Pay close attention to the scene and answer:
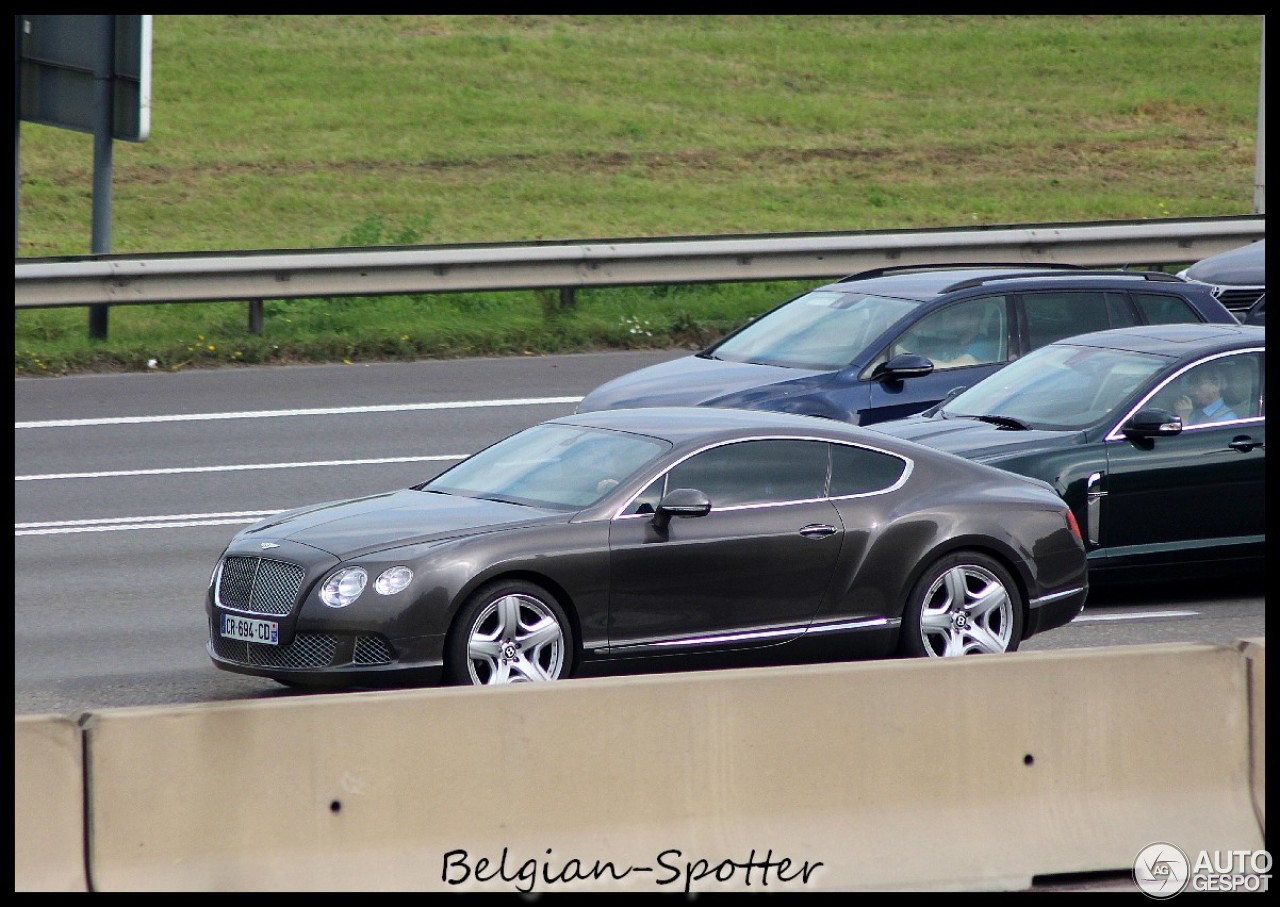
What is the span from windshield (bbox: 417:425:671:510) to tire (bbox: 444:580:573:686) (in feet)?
1.87

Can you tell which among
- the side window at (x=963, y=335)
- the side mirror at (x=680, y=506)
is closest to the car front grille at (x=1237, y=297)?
the side window at (x=963, y=335)

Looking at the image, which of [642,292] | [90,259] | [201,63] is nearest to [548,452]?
[90,259]

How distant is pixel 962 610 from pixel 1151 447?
228cm

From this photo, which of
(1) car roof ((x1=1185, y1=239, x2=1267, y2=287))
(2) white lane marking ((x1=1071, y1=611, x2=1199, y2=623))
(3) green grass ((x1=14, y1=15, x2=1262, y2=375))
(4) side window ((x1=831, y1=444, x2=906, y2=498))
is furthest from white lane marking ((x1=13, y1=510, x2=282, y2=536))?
(1) car roof ((x1=1185, y1=239, x2=1267, y2=287))

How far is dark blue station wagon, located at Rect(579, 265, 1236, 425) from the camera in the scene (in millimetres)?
13594

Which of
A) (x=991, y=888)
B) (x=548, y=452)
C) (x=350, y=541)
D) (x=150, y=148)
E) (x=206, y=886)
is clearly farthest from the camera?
(x=150, y=148)

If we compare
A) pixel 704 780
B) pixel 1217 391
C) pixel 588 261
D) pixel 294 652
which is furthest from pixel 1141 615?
pixel 588 261

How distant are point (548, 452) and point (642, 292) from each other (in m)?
12.2

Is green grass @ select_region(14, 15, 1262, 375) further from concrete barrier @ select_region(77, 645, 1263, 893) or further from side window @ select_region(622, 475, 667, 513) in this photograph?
concrete barrier @ select_region(77, 645, 1263, 893)

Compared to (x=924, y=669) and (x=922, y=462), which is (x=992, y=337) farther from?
(x=924, y=669)

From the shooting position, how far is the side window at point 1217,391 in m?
11.7

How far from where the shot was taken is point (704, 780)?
6.39 meters

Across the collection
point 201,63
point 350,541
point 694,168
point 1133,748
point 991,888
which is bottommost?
point 991,888

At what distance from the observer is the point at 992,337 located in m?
14.3
